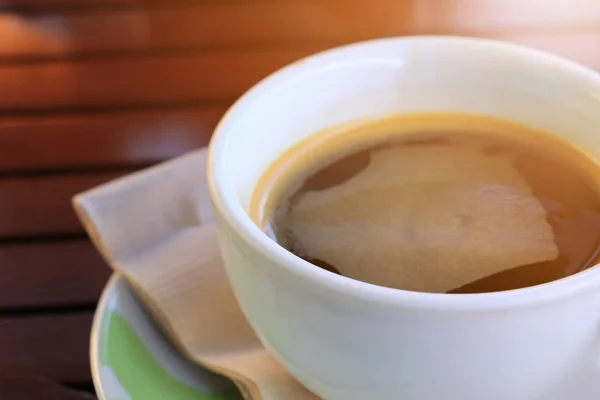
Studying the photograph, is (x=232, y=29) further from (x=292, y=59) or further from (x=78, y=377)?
(x=78, y=377)

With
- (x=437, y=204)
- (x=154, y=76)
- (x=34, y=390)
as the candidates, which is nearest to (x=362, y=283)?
(x=437, y=204)

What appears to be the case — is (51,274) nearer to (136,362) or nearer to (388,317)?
(136,362)

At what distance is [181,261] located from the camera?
51 cm

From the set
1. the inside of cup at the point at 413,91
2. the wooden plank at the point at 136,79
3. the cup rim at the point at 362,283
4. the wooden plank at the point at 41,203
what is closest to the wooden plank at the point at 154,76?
the wooden plank at the point at 136,79

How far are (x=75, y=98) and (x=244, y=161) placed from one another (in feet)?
1.20

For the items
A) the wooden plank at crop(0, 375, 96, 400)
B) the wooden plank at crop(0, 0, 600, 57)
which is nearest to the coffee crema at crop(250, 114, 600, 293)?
the wooden plank at crop(0, 375, 96, 400)

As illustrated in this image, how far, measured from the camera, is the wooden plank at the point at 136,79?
757 mm

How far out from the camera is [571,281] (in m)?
0.32

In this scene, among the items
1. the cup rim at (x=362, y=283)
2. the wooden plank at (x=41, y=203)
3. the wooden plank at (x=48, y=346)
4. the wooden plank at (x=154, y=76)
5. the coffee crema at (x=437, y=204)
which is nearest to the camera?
the cup rim at (x=362, y=283)

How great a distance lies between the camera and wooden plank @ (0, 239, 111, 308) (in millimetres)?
580

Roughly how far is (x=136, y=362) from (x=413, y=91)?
265 millimetres

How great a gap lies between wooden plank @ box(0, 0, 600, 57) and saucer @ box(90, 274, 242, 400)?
0.41 meters

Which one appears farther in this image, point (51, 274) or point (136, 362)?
point (51, 274)

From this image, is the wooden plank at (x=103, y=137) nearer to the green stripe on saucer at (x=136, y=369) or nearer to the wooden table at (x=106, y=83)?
the wooden table at (x=106, y=83)
